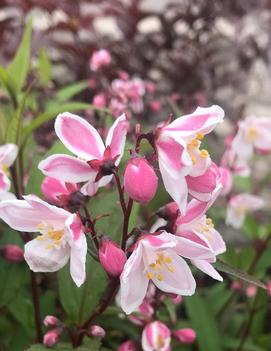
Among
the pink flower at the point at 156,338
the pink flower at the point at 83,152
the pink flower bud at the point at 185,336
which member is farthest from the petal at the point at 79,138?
the pink flower bud at the point at 185,336

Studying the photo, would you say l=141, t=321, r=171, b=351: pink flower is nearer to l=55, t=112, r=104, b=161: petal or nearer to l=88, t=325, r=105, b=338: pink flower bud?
l=88, t=325, r=105, b=338: pink flower bud

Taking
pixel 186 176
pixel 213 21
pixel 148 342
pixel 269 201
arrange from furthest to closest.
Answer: pixel 269 201 < pixel 213 21 < pixel 148 342 < pixel 186 176

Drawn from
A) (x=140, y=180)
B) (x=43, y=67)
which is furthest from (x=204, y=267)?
(x=43, y=67)

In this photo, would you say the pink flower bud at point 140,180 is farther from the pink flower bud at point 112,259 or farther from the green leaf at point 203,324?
the green leaf at point 203,324

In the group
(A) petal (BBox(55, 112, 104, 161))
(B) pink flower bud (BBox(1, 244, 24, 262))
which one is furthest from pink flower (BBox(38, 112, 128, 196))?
(B) pink flower bud (BBox(1, 244, 24, 262))

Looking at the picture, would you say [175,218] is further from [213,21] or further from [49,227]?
[213,21]

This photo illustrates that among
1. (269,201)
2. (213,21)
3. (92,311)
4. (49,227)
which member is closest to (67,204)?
(49,227)
